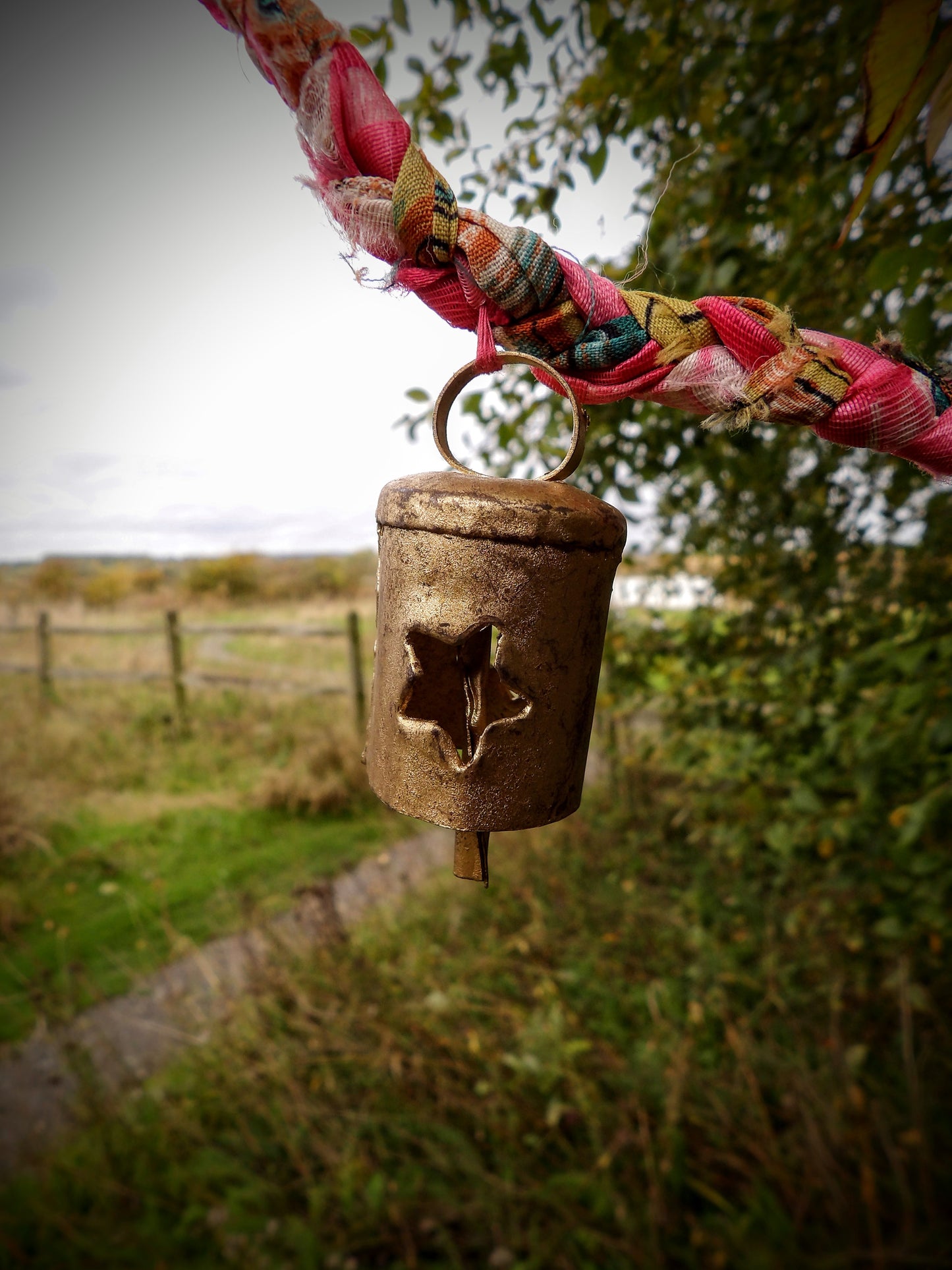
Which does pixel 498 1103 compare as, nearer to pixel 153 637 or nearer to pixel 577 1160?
pixel 577 1160

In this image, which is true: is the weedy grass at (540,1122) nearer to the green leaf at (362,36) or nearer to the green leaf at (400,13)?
the green leaf at (362,36)

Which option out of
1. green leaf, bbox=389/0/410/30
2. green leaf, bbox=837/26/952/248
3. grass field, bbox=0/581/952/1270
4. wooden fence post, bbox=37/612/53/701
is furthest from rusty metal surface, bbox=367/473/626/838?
wooden fence post, bbox=37/612/53/701

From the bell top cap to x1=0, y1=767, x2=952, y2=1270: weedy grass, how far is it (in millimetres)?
1832

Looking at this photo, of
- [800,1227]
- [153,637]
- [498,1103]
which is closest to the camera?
[800,1227]

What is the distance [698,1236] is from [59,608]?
38.4ft

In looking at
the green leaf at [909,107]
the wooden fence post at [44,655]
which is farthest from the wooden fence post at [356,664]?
the green leaf at [909,107]

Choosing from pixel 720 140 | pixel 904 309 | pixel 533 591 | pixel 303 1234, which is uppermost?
pixel 720 140

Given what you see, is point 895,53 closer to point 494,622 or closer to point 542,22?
point 494,622

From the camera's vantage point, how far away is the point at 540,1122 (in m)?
2.42

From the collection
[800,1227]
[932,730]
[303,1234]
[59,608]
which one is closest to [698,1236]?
[800,1227]

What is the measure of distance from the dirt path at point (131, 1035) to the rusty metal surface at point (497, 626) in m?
2.62

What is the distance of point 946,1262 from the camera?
1.60m

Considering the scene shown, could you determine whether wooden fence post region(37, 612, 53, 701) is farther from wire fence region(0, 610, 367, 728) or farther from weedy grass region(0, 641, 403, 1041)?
weedy grass region(0, 641, 403, 1041)

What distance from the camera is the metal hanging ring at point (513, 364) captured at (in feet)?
2.58
